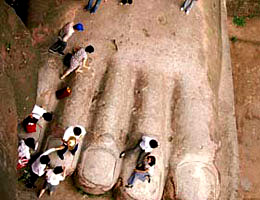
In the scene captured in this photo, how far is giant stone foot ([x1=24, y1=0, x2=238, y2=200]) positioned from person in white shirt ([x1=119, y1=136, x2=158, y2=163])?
0.06 meters

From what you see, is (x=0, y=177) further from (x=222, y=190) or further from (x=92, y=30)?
(x=222, y=190)

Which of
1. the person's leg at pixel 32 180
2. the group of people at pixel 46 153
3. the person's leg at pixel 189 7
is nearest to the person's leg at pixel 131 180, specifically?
the group of people at pixel 46 153

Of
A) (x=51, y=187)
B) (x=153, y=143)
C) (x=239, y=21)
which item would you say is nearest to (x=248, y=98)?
(x=239, y=21)

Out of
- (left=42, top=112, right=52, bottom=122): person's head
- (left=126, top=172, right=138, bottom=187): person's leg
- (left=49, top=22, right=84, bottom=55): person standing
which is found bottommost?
(left=126, top=172, right=138, bottom=187): person's leg

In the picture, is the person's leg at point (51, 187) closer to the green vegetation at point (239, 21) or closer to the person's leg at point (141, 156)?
the person's leg at point (141, 156)

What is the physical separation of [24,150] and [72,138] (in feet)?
1.51

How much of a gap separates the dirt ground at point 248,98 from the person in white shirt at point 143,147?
7.25 ft

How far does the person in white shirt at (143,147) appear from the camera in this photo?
4320 mm

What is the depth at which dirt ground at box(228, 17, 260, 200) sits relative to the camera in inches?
248

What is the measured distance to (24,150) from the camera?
13.6 feet

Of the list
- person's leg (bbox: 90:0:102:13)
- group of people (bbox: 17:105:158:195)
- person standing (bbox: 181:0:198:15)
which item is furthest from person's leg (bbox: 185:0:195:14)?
group of people (bbox: 17:105:158:195)

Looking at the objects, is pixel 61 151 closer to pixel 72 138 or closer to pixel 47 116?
pixel 72 138

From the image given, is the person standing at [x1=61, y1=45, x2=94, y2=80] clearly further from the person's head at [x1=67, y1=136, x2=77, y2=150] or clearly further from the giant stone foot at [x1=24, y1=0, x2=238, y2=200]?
the person's head at [x1=67, y1=136, x2=77, y2=150]

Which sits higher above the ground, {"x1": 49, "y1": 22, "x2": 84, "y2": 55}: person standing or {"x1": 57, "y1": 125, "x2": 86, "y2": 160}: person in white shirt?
{"x1": 49, "y1": 22, "x2": 84, "y2": 55}: person standing
